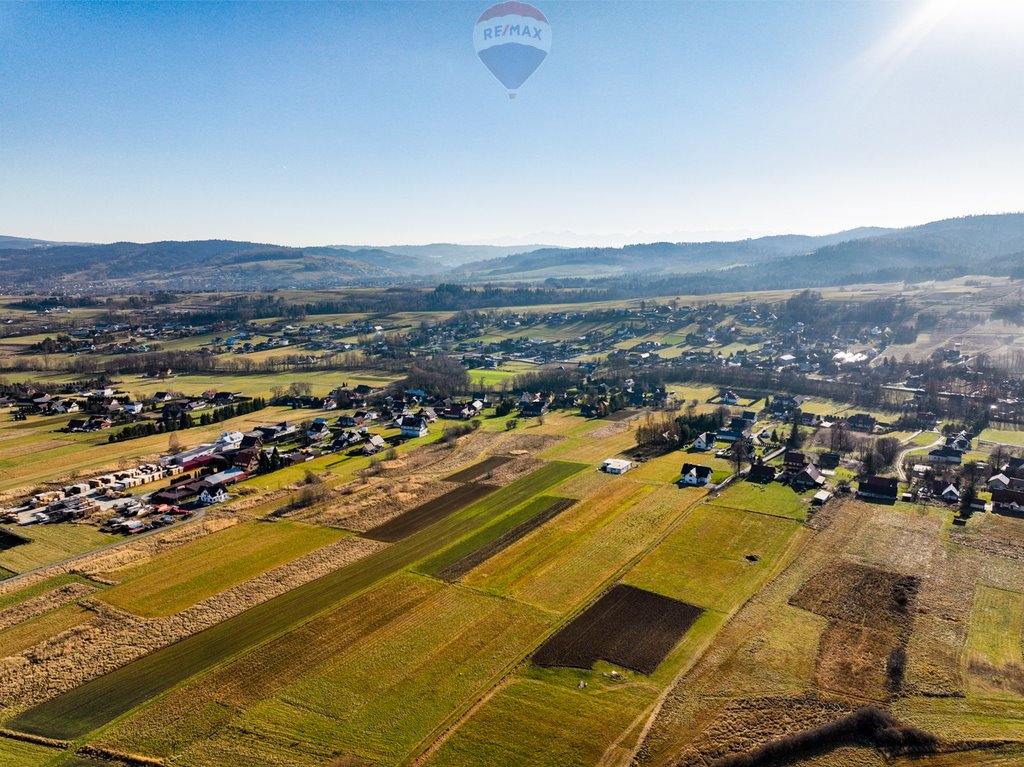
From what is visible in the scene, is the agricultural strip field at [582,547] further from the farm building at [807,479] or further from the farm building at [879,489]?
the farm building at [879,489]

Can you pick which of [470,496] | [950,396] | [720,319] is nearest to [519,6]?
[470,496]

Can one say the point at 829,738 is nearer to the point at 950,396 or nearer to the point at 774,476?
the point at 774,476

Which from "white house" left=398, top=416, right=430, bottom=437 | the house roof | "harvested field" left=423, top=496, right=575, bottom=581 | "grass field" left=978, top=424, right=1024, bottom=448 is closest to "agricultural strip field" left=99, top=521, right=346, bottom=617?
"harvested field" left=423, top=496, right=575, bottom=581

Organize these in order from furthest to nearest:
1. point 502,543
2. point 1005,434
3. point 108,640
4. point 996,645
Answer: point 1005,434 < point 502,543 < point 108,640 < point 996,645

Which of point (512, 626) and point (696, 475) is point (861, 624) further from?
point (696, 475)

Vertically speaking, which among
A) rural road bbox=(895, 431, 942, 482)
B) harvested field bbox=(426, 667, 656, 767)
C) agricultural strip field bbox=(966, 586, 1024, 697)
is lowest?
rural road bbox=(895, 431, 942, 482)

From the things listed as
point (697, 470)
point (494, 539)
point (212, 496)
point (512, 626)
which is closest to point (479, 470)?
point (494, 539)

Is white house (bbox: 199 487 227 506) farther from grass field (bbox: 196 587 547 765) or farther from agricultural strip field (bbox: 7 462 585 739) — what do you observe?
grass field (bbox: 196 587 547 765)
